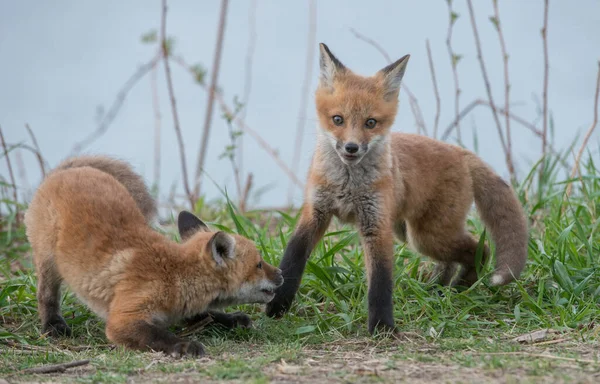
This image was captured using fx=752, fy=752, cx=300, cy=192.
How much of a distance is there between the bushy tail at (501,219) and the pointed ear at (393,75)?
111cm

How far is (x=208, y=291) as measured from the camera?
4770 millimetres

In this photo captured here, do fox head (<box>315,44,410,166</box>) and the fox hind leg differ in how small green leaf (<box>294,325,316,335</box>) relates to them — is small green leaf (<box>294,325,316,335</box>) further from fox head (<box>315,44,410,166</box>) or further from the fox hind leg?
the fox hind leg

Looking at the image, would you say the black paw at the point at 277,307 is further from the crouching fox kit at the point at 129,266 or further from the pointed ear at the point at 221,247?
the pointed ear at the point at 221,247

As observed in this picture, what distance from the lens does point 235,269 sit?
4828 mm

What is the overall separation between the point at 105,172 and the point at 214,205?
3214mm

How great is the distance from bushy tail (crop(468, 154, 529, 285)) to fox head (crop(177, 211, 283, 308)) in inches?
67.2

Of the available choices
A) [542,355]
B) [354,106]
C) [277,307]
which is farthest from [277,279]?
Result: [542,355]

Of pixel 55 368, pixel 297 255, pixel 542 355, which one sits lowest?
pixel 55 368

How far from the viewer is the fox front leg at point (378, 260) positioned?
489 centimetres

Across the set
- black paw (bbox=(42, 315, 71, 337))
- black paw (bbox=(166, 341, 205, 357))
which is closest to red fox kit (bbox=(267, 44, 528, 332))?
black paw (bbox=(166, 341, 205, 357))

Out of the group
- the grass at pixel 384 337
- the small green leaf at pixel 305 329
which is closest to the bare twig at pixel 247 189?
the grass at pixel 384 337

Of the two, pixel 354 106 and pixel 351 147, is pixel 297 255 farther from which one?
pixel 354 106

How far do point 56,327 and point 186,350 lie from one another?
138 centimetres

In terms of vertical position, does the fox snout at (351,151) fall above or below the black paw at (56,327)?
above
